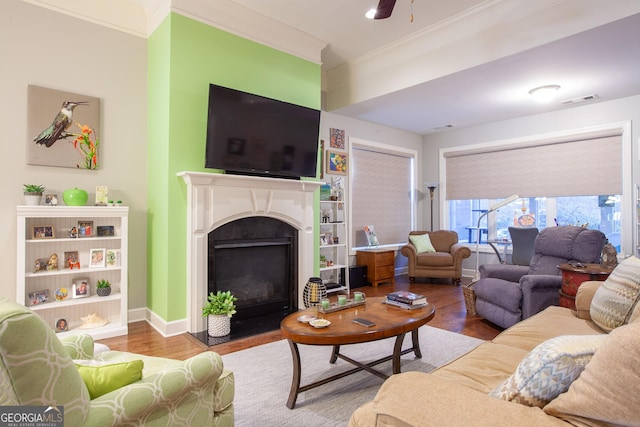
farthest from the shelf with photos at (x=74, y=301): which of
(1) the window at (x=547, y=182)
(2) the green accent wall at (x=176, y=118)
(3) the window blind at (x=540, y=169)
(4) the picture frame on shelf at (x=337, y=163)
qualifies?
(3) the window blind at (x=540, y=169)

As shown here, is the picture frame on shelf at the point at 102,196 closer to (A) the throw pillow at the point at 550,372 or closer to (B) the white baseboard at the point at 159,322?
(B) the white baseboard at the point at 159,322

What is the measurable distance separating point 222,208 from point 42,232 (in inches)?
60.6

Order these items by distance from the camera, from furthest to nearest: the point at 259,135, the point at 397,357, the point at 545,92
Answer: the point at 545,92
the point at 259,135
the point at 397,357

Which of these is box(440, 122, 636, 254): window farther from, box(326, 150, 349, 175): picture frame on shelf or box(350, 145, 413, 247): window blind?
box(326, 150, 349, 175): picture frame on shelf

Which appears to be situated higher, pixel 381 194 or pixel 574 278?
pixel 381 194

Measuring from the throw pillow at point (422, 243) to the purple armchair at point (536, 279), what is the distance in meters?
2.02

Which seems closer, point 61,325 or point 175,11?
point 61,325

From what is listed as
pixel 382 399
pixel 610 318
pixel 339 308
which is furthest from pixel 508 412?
pixel 339 308

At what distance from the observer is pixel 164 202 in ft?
11.1

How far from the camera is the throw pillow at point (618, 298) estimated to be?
1.85 m

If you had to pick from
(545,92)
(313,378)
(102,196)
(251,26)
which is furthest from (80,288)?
(545,92)

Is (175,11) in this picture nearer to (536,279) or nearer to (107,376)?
(107,376)

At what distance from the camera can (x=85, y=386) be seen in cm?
111

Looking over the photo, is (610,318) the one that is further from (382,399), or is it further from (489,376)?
(382,399)
